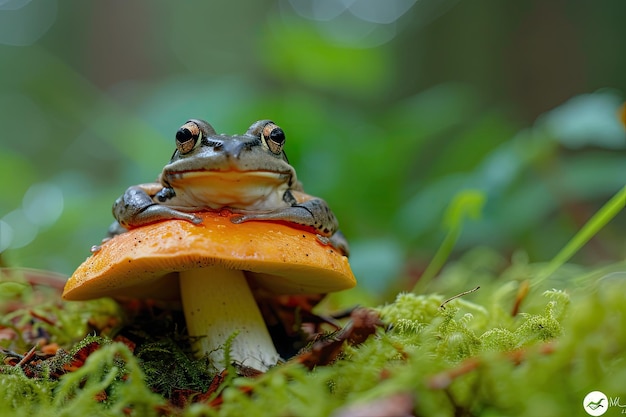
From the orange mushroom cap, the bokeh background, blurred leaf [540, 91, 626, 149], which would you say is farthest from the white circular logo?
blurred leaf [540, 91, 626, 149]

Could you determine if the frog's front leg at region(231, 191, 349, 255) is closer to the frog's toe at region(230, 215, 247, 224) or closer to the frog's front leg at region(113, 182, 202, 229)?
the frog's toe at region(230, 215, 247, 224)

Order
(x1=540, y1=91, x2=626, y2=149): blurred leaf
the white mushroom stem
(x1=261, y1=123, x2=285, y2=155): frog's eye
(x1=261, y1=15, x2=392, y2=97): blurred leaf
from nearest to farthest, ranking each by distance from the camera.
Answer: (x1=261, y1=123, x2=285, y2=155): frog's eye, the white mushroom stem, (x1=540, y1=91, x2=626, y2=149): blurred leaf, (x1=261, y1=15, x2=392, y2=97): blurred leaf

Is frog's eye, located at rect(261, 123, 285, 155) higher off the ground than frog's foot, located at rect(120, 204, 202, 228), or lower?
higher

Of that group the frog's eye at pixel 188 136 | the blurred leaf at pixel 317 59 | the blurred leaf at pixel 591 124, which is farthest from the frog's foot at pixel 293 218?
the blurred leaf at pixel 317 59

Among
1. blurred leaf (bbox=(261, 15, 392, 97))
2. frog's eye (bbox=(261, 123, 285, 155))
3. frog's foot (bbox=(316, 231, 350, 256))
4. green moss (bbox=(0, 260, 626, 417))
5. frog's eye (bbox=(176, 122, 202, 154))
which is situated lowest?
green moss (bbox=(0, 260, 626, 417))

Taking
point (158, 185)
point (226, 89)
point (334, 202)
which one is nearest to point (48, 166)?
point (226, 89)
